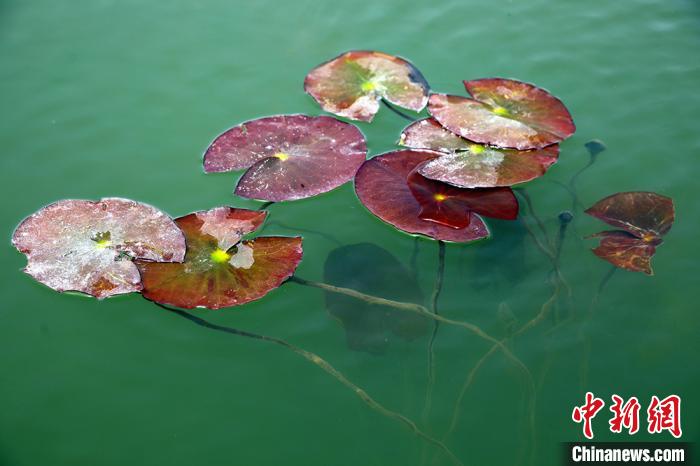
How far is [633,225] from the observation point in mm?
2996

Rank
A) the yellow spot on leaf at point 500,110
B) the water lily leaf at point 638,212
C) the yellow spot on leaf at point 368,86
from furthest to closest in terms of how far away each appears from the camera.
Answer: the yellow spot on leaf at point 368,86, the yellow spot on leaf at point 500,110, the water lily leaf at point 638,212

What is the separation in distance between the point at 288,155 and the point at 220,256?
66 centimetres

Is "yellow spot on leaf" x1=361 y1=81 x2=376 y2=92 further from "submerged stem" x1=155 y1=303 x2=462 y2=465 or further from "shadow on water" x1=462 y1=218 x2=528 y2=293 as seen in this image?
"submerged stem" x1=155 y1=303 x2=462 y2=465

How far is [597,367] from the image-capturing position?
2590mm

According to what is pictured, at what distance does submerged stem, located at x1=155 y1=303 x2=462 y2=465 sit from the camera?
94.2 inches

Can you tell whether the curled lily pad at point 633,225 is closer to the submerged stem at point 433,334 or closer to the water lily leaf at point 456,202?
the water lily leaf at point 456,202

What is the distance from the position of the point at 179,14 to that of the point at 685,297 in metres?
3.30

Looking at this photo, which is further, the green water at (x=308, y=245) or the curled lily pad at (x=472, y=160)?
the curled lily pad at (x=472, y=160)

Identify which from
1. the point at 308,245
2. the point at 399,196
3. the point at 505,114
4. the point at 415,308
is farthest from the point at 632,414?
the point at 505,114

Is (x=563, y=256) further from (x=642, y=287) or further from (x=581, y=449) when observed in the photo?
(x=581, y=449)

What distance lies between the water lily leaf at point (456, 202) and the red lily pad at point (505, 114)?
1.05 feet

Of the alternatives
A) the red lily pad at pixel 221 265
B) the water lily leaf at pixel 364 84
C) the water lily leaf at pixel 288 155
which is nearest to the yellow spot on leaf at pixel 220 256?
the red lily pad at pixel 221 265

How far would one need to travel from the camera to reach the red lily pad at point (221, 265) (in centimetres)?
263

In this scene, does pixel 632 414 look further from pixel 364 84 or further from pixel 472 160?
pixel 364 84
